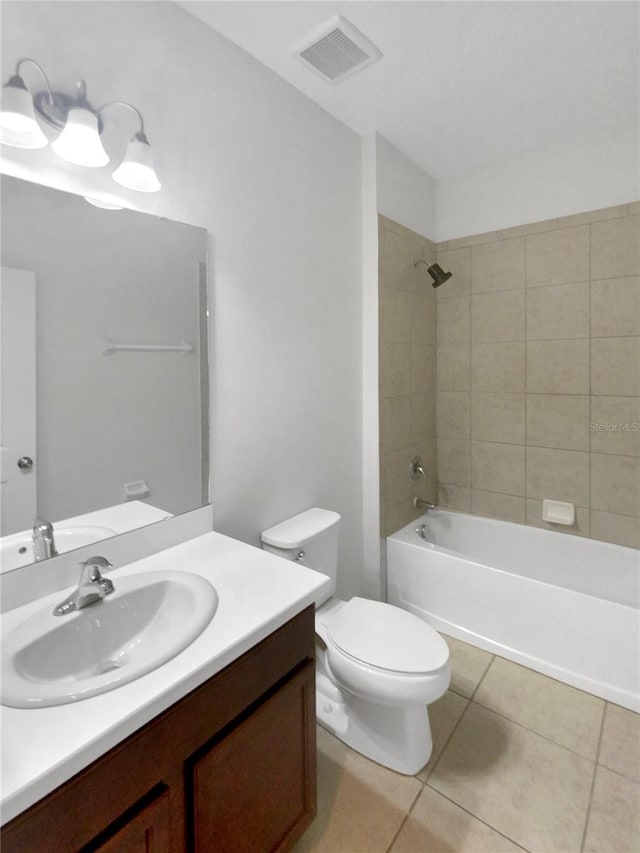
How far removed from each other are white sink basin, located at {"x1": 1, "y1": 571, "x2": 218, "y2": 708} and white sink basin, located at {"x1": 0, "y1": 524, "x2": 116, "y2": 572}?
128 mm

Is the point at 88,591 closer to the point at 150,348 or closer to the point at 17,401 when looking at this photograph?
the point at 17,401

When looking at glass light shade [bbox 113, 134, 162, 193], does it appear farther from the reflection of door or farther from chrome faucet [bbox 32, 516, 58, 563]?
chrome faucet [bbox 32, 516, 58, 563]

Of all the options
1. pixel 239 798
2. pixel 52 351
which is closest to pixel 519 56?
pixel 52 351

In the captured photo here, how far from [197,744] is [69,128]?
4.85 ft

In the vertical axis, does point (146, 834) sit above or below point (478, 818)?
above

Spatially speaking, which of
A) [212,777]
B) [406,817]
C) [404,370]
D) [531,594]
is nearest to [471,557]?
[531,594]

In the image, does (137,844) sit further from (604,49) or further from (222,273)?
(604,49)

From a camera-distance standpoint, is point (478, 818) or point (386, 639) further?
point (386, 639)

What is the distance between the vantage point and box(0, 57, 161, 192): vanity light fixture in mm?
1024

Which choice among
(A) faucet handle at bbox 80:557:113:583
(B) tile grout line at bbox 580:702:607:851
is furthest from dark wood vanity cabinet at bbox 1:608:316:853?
(B) tile grout line at bbox 580:702:607:851

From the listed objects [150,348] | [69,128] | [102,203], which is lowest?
[150,348]

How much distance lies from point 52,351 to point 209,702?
96 cm

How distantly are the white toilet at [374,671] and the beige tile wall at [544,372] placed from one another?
4.42 ft

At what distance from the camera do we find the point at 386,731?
61.9 inches
